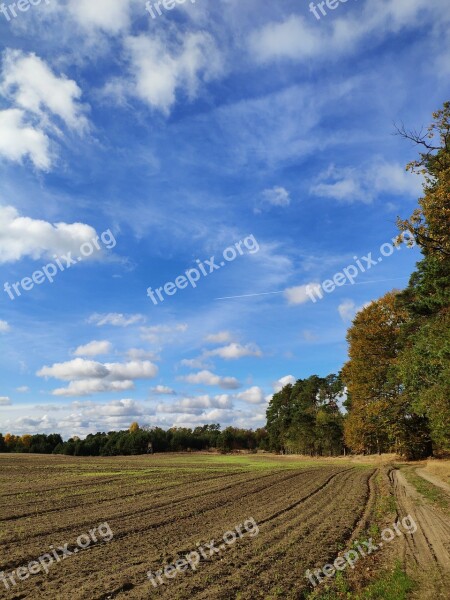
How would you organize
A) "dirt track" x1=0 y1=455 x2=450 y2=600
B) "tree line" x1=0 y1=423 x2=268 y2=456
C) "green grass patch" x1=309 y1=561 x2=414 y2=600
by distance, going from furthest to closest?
"tree line" x1=0 y1=423 x2=268 y2=456
"dirt track" x1=0 y1=455 x2=450 y2=600
"green grass patch" x1=309 y1=561 x2=414 y2=600

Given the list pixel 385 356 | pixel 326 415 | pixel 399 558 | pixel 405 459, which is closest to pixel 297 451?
pixel 326 415

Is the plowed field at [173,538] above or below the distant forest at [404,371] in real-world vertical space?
below

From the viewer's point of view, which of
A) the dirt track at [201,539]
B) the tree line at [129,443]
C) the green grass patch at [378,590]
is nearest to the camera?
the green grass patch at [378,590]

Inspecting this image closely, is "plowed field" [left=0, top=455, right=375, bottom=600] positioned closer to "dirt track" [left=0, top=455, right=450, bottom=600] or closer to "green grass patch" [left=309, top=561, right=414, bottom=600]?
"dirt track" [left=0, top=455, right=450, bottom=600]

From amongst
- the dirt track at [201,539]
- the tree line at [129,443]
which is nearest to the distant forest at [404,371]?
the dirt track at [201,539]

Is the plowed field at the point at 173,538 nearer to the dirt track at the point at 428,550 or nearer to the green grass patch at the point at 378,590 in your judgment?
the green grass patch at the point at 378,590

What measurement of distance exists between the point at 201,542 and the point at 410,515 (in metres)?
8.55

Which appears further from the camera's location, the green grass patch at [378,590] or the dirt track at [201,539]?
the dirt track at [201,539]

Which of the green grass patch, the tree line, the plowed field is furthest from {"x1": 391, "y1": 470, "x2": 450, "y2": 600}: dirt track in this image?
the tree line

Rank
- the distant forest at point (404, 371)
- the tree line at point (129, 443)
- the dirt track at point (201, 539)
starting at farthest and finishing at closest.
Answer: the tree line at point (129, 443) < the distant forest at point (404, 371) < the dirt track at point (201, 539)

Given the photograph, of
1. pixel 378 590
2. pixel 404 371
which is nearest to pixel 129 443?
pixel 404 371

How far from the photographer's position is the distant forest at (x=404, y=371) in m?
16.5

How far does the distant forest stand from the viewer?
16.5 m

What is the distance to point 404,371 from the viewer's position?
29359mm
